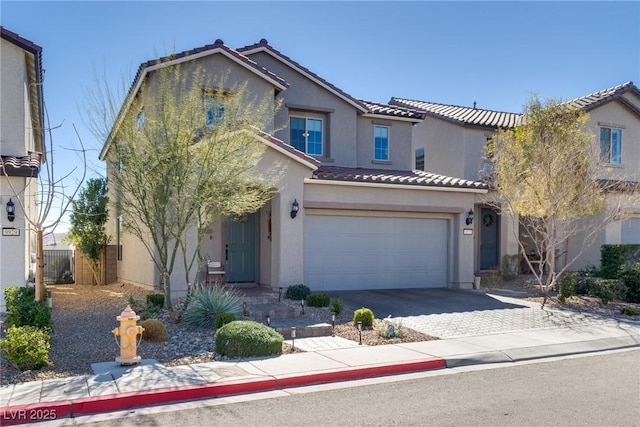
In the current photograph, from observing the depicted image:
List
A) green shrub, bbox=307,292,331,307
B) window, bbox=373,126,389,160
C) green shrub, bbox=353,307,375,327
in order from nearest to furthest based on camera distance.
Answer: green shrub, bbox=353,307,375,327, green shrub, bbox=307,292,331,307, window, bbox=373,126,389,160

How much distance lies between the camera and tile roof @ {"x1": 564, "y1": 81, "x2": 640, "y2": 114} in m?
23.1

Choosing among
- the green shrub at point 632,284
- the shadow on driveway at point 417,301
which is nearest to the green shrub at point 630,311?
the green shrub at point 632,284

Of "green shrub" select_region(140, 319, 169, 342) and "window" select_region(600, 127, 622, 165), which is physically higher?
"window" select_region(600, 127, 622, 165)

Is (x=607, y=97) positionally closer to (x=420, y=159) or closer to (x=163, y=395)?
(x=420, y=159)

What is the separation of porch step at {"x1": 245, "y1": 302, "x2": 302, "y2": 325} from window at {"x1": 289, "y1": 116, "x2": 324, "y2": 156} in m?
7.26

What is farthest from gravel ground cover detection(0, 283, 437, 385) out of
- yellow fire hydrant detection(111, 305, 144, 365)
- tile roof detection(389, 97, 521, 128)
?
tile roof detection(389, 97, 521, 128)

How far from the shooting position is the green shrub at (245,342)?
360 inches

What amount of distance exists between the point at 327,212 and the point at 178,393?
971cm

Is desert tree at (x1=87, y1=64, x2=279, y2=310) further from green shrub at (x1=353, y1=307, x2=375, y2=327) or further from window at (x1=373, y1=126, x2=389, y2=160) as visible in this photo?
window at (x1=373, y1=126, x2=389, y2=160)

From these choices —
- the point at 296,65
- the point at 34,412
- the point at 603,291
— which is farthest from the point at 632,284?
the point at 34,412

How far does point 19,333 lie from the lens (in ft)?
26.6

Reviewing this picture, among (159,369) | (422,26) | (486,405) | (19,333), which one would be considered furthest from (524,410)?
(422,26)

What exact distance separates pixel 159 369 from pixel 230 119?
5.47 metres

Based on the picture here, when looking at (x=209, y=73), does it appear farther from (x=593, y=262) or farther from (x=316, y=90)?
(x=593, y=262)
